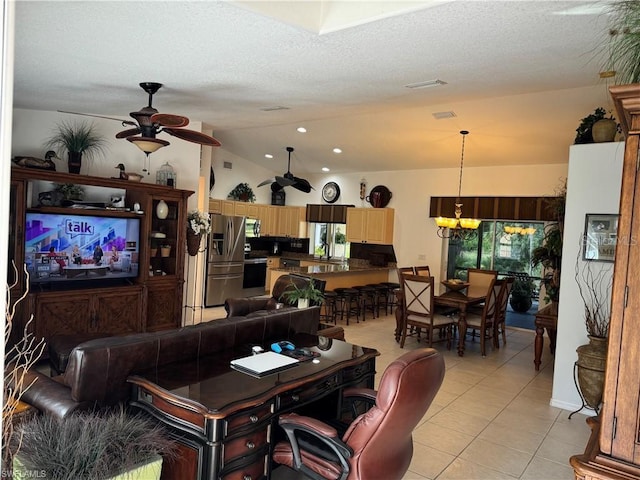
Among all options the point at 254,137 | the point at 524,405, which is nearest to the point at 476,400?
the point at 524,405

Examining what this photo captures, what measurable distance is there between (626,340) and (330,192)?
Result: 9150mm

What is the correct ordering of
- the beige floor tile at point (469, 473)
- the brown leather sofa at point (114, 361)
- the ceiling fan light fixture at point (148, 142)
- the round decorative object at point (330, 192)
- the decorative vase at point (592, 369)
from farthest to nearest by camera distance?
the round decorative object at point (330, 192) → the ceiling fan light fixture at point (148, 142) → the decorative vase at point (592, 369) → the beige floor tile at point (469, 473) → the brown leather sofa at point (114, 361)

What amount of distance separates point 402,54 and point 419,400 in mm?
2451

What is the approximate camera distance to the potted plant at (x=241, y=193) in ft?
33.3

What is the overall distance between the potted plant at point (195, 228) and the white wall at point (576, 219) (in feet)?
15.0

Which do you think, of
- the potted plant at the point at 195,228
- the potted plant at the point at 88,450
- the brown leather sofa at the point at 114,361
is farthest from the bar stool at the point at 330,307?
the potted plant at the point at 88,450

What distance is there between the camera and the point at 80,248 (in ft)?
17.4

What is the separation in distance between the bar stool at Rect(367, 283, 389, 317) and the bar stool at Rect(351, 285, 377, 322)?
0.26 feet

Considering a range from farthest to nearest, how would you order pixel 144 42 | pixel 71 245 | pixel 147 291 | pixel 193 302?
pixel 193 302
pixel 147 291
pixel 71 245
pixel 144 42

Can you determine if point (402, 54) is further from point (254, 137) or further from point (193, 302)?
point (254, 137)

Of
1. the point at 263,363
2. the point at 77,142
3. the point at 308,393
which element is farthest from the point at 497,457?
the point at 77,142

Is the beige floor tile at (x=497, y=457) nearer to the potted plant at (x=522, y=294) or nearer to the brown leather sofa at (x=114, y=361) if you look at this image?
the brown leather sofa at (x=114, y=361)

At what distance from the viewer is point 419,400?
6.86 feet

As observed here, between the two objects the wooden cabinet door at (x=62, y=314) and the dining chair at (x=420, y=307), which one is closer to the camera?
the wooden cabinet door at (x=62, y=314)
